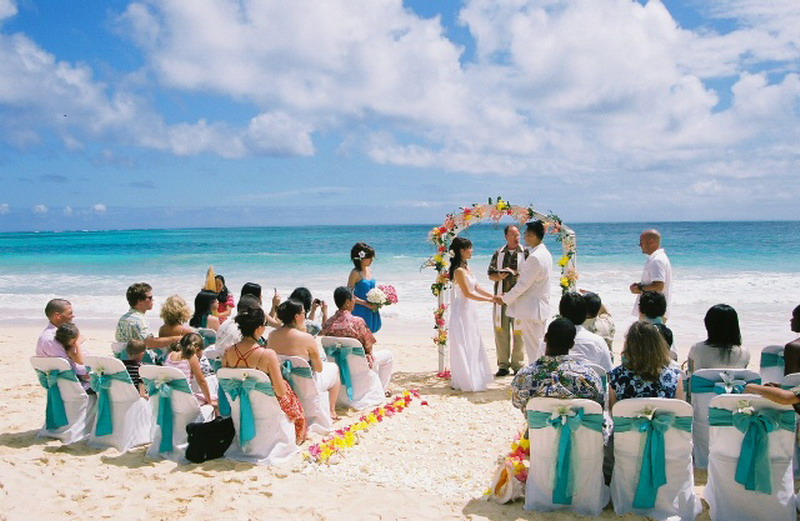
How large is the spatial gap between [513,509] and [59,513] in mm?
3085

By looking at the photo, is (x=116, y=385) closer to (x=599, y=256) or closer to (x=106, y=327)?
(x=106, y=327)

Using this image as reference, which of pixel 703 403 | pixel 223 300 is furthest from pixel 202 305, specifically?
pixel 703 403

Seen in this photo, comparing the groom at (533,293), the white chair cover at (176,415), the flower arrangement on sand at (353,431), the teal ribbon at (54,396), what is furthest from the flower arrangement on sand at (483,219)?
the teal ribbon at (54,396)

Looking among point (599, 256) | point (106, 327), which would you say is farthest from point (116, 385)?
point (599, 256)

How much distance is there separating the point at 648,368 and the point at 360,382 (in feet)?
11.6

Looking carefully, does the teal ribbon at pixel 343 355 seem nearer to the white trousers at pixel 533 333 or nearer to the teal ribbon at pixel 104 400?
the white trousers at pixel 533 333

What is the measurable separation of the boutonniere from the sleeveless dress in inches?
139

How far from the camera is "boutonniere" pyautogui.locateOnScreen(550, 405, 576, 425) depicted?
4051 mm

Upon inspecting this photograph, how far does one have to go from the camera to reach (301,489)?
15.3ft

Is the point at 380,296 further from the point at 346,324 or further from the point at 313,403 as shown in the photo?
the point at 313,403

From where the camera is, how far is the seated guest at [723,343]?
15.8 feet

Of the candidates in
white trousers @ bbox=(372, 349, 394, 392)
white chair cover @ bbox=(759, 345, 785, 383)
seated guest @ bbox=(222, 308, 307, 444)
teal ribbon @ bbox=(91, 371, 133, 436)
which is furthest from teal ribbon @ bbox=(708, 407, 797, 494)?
teal ribbon @ bbox=(91, 371, 133, 436)

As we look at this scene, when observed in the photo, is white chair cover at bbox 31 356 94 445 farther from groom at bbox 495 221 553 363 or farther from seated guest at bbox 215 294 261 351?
groom at bbox 495 221 553 363

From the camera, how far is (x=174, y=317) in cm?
592
